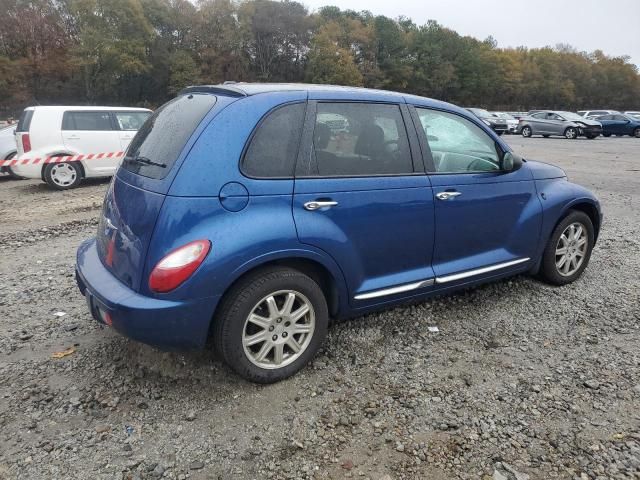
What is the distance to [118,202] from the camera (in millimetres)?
3076

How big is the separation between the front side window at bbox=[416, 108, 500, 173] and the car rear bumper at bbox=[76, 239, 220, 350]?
1.97 meters

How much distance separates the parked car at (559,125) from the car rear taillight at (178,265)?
90.1ft

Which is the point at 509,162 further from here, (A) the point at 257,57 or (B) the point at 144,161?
(A) the point at 257,57

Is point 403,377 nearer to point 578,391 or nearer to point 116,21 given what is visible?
point 578,391

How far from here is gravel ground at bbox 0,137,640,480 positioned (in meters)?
2.46

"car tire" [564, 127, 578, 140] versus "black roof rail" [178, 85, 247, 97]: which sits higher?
"black roof rail" [178, 85, 247, 97]

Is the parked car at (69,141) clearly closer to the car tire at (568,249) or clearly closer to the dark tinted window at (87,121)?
the dark tinted window at (87,121)

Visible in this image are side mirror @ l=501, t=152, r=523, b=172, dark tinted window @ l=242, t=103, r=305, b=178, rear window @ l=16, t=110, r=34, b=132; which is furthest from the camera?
rear window @ l=16, t=110, r=34, b=132

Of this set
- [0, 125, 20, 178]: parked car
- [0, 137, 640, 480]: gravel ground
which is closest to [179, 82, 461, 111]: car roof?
[0, 137, 640, 480]: gravel ground

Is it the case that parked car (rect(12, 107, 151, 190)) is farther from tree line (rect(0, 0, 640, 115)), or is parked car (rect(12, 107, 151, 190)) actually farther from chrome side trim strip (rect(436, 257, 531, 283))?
tree line (rect(0, 0, 640, 115))

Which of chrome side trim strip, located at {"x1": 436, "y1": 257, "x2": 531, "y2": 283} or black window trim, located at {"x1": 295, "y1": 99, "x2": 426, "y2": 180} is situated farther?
chrome side trim strip, located at {"x1": 436, "y1": 257, "x2": 531, "y2": 283}

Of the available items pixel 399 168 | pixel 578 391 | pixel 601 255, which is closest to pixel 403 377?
pixel 578 391

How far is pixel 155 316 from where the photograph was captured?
2.63 m

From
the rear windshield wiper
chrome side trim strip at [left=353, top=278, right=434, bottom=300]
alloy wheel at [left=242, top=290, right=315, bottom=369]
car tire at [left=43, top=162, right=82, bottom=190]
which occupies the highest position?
the rear windshield wiper
